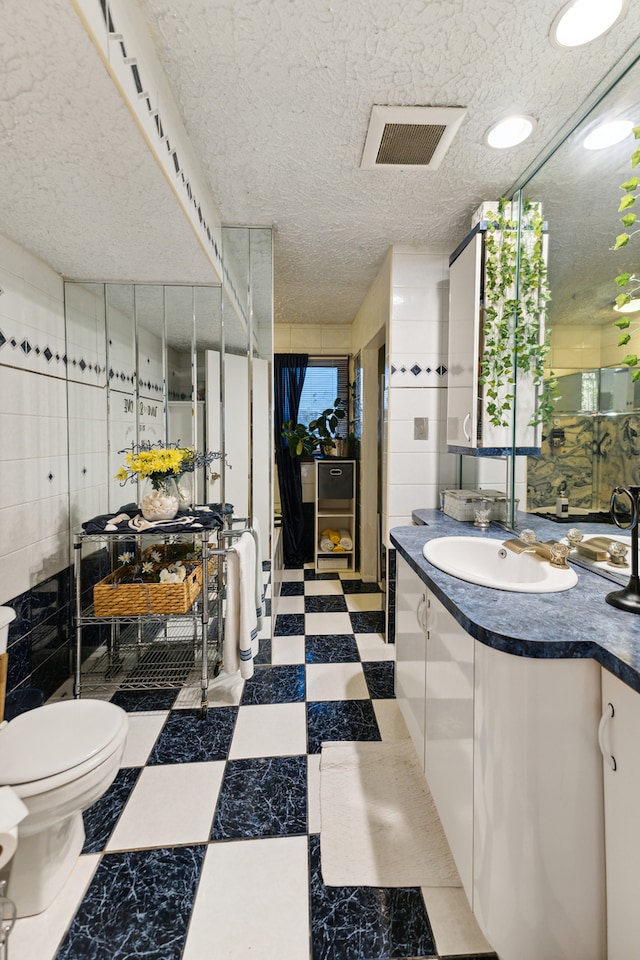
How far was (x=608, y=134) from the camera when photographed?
1352mm

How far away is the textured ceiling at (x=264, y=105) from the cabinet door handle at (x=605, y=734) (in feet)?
5.69

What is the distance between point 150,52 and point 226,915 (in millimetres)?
2356

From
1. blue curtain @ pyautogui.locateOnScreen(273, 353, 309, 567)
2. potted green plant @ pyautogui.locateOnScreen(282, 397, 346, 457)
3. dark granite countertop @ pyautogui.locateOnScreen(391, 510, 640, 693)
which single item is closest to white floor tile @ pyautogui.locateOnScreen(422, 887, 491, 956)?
dark granite countertop @ pyautogui.locateOnScreen(391, 510, 640, 693)

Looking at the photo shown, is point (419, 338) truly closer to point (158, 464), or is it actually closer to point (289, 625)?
point (158, 464)

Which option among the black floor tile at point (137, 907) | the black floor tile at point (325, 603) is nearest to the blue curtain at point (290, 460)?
the black floor tile at point (325, 603)

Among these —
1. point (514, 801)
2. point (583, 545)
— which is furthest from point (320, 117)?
point (514, 801)

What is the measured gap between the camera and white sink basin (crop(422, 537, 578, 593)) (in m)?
1.24

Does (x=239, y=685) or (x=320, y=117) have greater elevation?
(x=320, y=117)

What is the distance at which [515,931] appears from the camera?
0.95 meters

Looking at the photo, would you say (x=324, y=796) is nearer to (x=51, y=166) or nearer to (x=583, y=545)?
(x=583, y=545)

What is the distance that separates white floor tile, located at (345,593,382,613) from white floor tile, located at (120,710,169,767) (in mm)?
1511

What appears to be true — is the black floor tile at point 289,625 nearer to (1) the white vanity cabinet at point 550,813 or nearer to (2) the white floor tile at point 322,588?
(2) the white floor tile at point 322,588

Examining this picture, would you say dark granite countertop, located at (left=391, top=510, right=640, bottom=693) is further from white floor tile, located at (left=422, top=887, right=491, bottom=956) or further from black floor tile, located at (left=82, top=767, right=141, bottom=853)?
black floor tile, located at (left=82, top=767, right=141, bottom=853)

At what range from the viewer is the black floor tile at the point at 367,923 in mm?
1069
